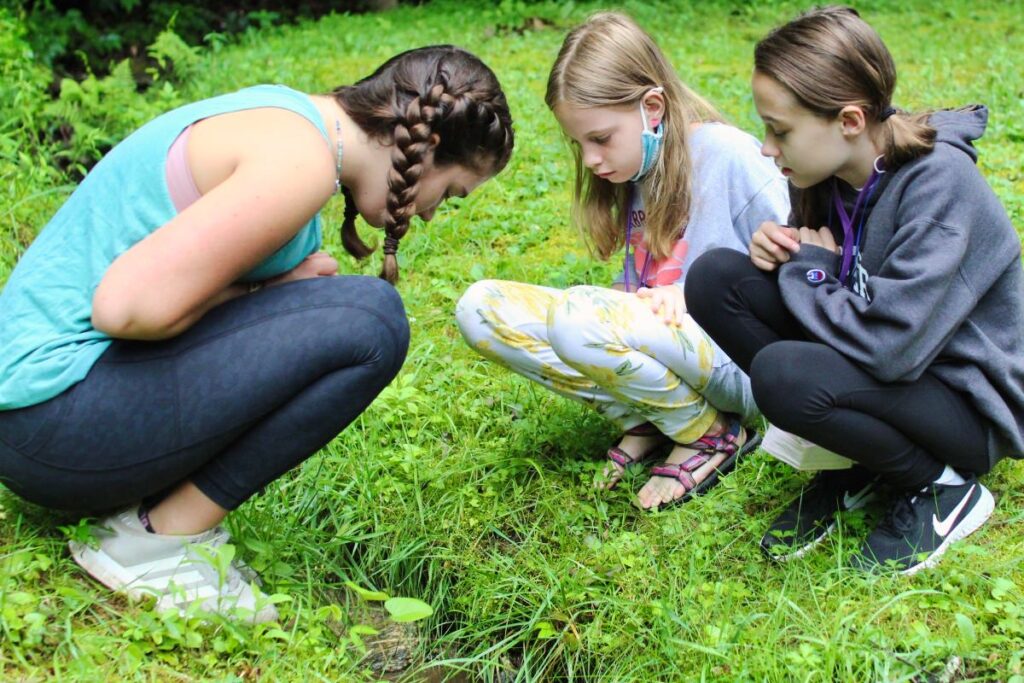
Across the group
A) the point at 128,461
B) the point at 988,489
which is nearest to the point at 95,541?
the point at 128,461

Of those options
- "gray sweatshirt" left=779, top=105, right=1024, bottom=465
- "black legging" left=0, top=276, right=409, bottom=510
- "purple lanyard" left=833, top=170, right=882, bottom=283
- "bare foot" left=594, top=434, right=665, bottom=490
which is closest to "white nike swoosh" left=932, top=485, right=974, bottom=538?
"gray sweatshirt" left=779, top=105, right=1024, bottom=465

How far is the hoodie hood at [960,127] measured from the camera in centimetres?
208

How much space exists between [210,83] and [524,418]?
14.9 ft

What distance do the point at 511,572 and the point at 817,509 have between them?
71 centimetres

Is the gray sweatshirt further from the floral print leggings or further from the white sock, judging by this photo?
the floral print leggings

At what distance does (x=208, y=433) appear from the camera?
1975 mm

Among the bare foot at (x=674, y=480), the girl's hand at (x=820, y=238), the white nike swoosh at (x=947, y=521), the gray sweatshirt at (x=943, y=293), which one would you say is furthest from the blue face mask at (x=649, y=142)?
the white nike swoosh at (x=947, y=521)

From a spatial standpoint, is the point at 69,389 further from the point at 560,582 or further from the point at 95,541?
the point at 560,582

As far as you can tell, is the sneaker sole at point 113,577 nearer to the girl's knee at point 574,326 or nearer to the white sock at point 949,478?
the girl's knee at point 574,326

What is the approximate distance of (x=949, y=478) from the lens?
7.21 ft

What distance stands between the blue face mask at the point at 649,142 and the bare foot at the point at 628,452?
2.23ft

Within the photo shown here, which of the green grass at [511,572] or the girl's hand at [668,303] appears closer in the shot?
the green grass at [511,572]

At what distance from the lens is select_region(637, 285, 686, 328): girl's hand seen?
2477mm

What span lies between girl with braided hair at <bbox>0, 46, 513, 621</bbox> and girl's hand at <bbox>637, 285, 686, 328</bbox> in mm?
586
